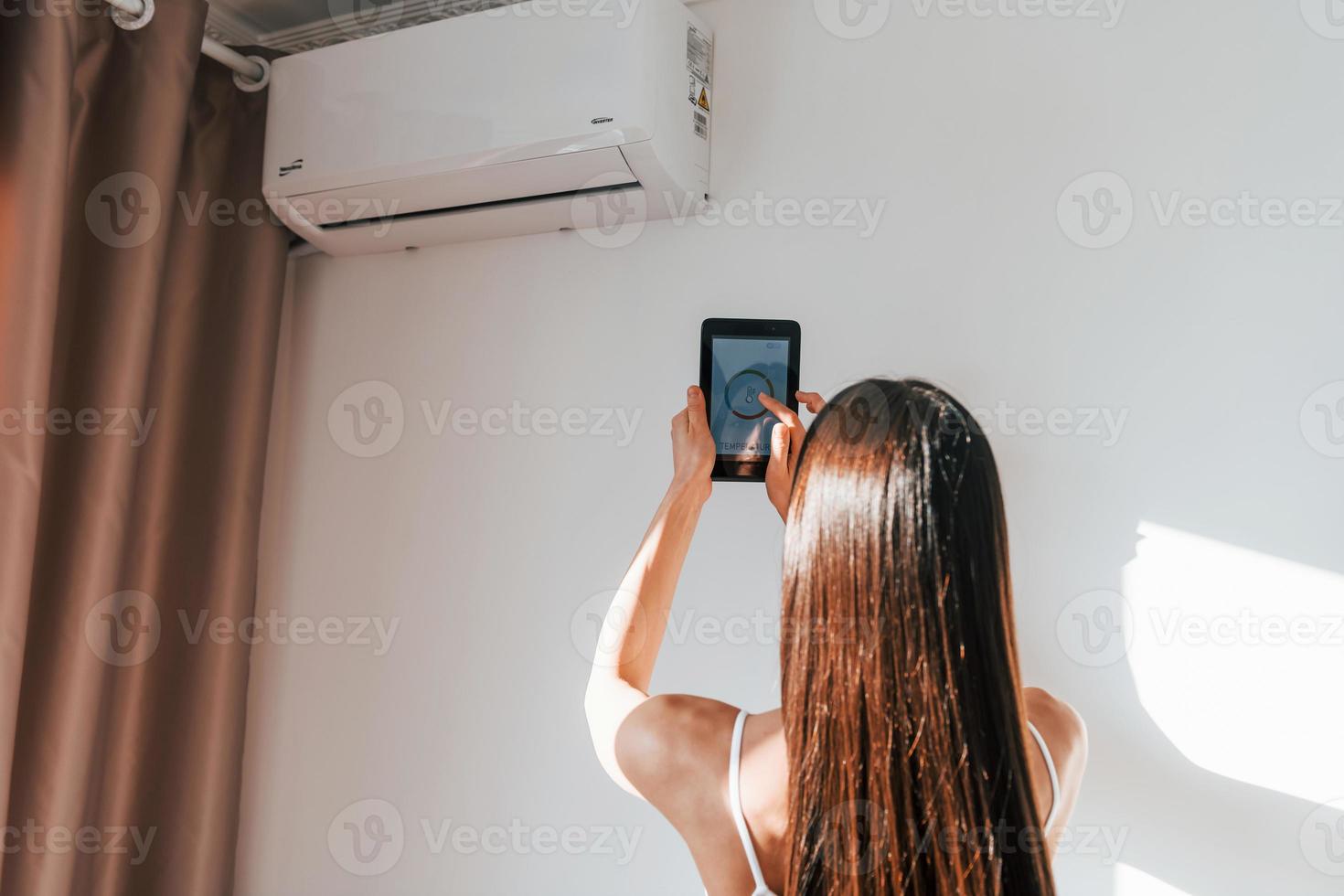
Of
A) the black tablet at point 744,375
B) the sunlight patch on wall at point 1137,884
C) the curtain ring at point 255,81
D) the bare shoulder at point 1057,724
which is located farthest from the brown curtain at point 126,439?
the sunlight patch on wall at point 1137,884

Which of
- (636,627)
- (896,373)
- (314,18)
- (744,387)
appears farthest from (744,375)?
(314,18)

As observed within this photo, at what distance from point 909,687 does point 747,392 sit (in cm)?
59

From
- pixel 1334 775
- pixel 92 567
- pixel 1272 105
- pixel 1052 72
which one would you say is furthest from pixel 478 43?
pixel 1334 775

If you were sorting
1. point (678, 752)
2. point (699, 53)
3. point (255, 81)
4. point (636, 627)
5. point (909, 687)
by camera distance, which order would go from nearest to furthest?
point (909, 687), point (678, 752), point (636, 627), point (699, 53), point (255, 81)

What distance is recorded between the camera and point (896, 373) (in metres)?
1.32

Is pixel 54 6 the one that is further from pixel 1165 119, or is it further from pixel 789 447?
pixel 1165 119

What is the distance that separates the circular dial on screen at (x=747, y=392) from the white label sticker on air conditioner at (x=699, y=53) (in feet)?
1.74

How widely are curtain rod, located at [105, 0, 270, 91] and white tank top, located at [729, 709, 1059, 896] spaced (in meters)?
1.35

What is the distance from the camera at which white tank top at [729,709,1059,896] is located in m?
0.76

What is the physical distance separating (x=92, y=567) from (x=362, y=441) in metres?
0.48

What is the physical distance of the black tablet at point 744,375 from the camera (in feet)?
3.92

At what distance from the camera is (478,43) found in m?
1.42

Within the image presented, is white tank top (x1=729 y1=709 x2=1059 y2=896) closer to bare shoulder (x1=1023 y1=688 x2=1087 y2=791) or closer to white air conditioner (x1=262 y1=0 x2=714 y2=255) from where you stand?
bare shoulder (x1=1023 y1=688 x2=1087 y2=791)

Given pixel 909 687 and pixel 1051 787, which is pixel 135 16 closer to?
pixel 909 687
